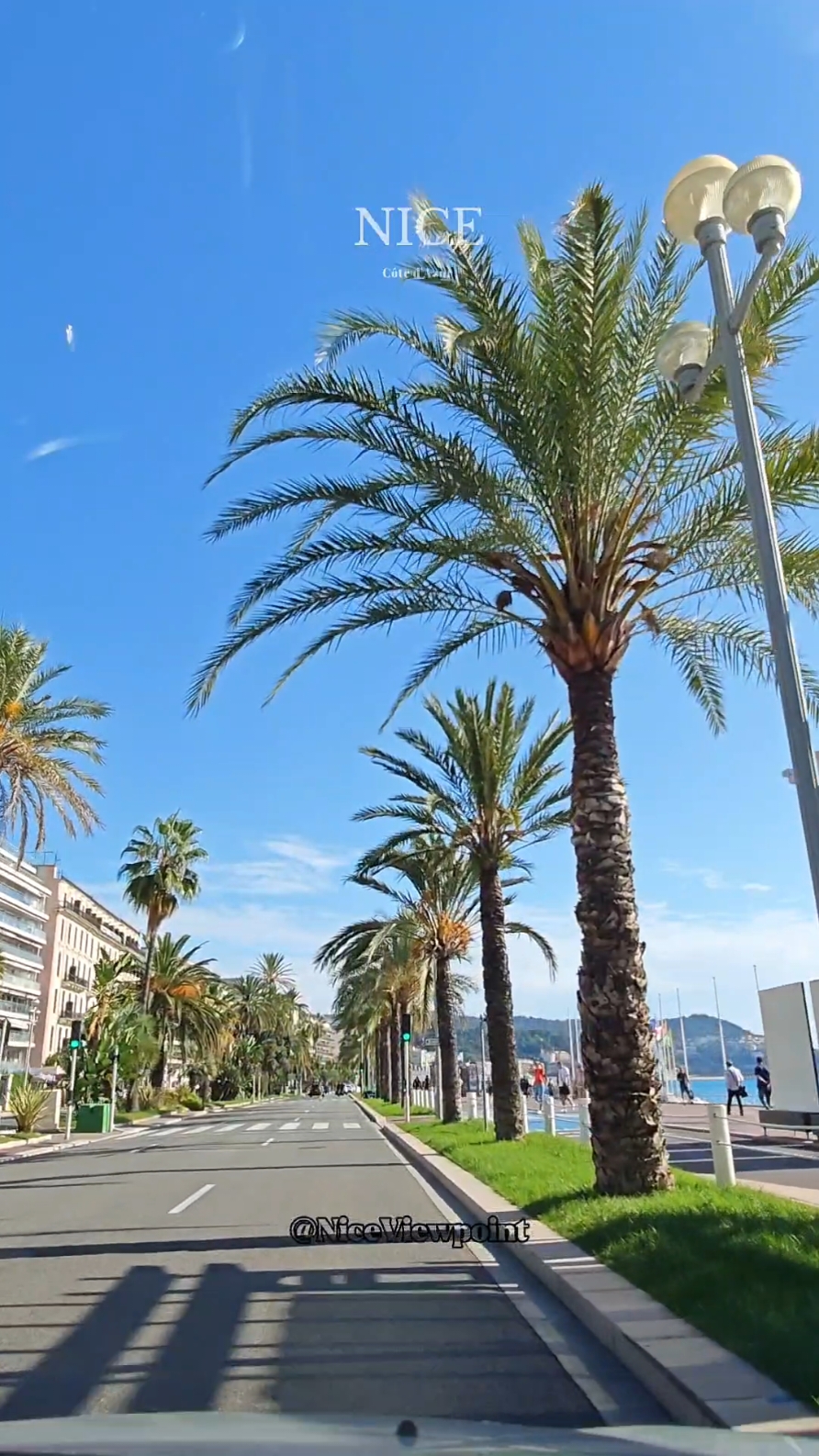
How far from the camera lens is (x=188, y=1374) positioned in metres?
5.69

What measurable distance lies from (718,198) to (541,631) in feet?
17.3

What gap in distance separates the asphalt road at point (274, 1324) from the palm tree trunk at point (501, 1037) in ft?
20.9

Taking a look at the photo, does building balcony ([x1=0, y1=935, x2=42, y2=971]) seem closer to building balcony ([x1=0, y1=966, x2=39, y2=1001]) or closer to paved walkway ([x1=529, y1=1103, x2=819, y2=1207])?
building balcony ([x1=0, y1=966, x2=39, y2=1001])

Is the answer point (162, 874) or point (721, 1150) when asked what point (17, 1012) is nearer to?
point (162, 874)

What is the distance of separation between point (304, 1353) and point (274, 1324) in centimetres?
77

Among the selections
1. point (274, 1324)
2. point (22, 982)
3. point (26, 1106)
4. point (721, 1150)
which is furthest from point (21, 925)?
→ point (274, 1324)

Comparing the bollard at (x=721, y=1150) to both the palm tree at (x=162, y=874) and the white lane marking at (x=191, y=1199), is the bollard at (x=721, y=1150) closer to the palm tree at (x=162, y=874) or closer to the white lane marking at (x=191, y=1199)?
the white lane marking at (x=191, y=1199)

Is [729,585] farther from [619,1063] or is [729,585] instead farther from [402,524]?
[619,1063]

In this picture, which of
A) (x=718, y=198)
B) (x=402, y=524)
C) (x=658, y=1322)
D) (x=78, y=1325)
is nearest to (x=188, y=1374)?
(x=78, y=1325)

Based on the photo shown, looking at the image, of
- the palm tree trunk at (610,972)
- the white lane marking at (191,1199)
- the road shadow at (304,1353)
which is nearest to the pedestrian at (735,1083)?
the white lane marking at (191,1199)

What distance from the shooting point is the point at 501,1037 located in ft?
63.8

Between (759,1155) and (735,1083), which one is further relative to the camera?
(735,1083)

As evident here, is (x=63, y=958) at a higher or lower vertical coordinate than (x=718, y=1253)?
higher

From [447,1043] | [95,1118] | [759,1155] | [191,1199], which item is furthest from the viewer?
[95,1118]
